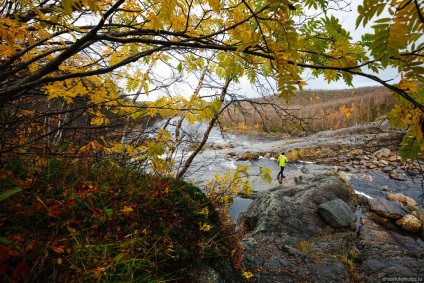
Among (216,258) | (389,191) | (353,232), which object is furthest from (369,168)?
(216,258)

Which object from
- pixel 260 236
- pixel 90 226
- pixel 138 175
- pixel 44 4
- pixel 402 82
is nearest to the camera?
pixel 402 82

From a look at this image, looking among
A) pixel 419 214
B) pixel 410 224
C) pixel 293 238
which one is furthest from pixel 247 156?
pixel 293 238

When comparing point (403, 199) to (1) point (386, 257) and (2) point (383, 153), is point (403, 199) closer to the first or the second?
(1) point (386, 257)

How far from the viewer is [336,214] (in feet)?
26.2

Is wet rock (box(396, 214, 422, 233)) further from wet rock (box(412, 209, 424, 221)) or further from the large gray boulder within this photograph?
wet rock (box(412, 209, 424, 221))

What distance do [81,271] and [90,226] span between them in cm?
59

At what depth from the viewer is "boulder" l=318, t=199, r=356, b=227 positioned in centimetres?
786

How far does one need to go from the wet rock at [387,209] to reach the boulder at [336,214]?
1.94 metres

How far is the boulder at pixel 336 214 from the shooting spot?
786cm

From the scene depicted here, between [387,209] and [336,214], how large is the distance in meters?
3.35

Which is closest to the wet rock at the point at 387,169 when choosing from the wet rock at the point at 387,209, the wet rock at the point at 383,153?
the wet rock at the point at 383,153

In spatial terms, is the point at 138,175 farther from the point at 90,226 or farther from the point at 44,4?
the point at 44,4

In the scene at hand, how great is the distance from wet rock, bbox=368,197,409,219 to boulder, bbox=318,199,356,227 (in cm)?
194

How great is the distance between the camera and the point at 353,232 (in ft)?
25.7
